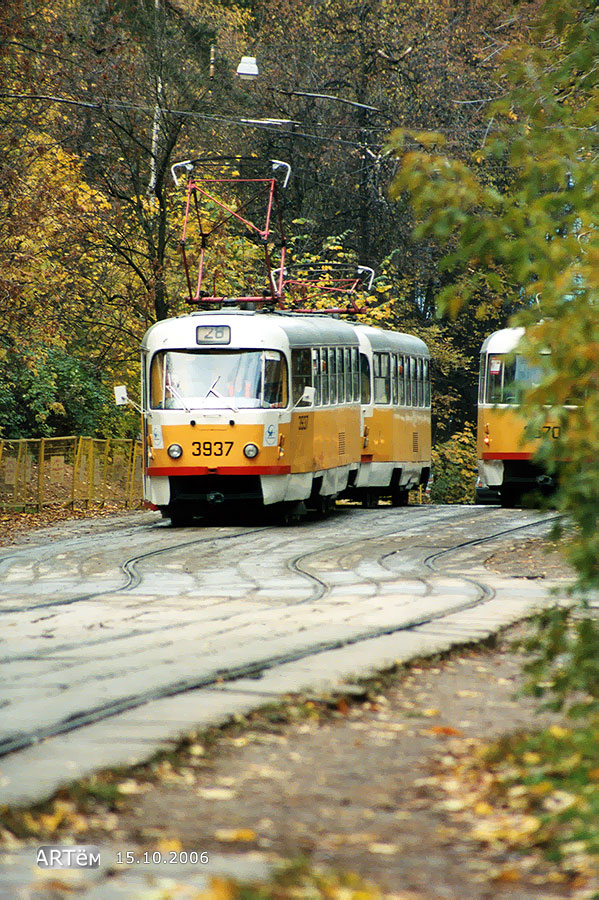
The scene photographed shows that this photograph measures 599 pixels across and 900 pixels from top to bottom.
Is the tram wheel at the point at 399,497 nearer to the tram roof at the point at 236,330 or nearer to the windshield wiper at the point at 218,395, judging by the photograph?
the tram roof at the point at 236,330

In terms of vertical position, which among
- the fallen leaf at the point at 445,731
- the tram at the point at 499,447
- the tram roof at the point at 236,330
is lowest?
the fallen leaf at the point at 445,731

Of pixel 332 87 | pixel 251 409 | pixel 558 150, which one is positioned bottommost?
pixel 251 409

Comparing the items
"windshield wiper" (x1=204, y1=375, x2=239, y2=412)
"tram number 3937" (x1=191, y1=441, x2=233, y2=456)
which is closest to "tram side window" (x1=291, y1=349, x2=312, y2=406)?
"windshield wiper" (x1=204, y1=375, x2=239, y2=412)

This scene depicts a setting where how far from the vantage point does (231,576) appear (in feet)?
45.8

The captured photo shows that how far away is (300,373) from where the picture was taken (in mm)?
21516

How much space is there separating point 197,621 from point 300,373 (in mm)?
11295

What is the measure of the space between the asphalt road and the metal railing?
22.0 ft


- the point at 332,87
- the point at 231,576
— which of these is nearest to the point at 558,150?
the point at 231,576

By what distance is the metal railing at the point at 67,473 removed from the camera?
2620 cm

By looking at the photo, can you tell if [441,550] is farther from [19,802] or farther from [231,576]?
[19,802]

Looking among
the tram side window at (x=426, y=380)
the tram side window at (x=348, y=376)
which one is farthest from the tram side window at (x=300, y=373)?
the tram side window at (x=426, y=380)

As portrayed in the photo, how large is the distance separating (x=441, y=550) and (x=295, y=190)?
24.4 meters

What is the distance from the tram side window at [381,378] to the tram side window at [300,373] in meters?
6.31

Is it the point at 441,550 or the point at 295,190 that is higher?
the point at 295,190
